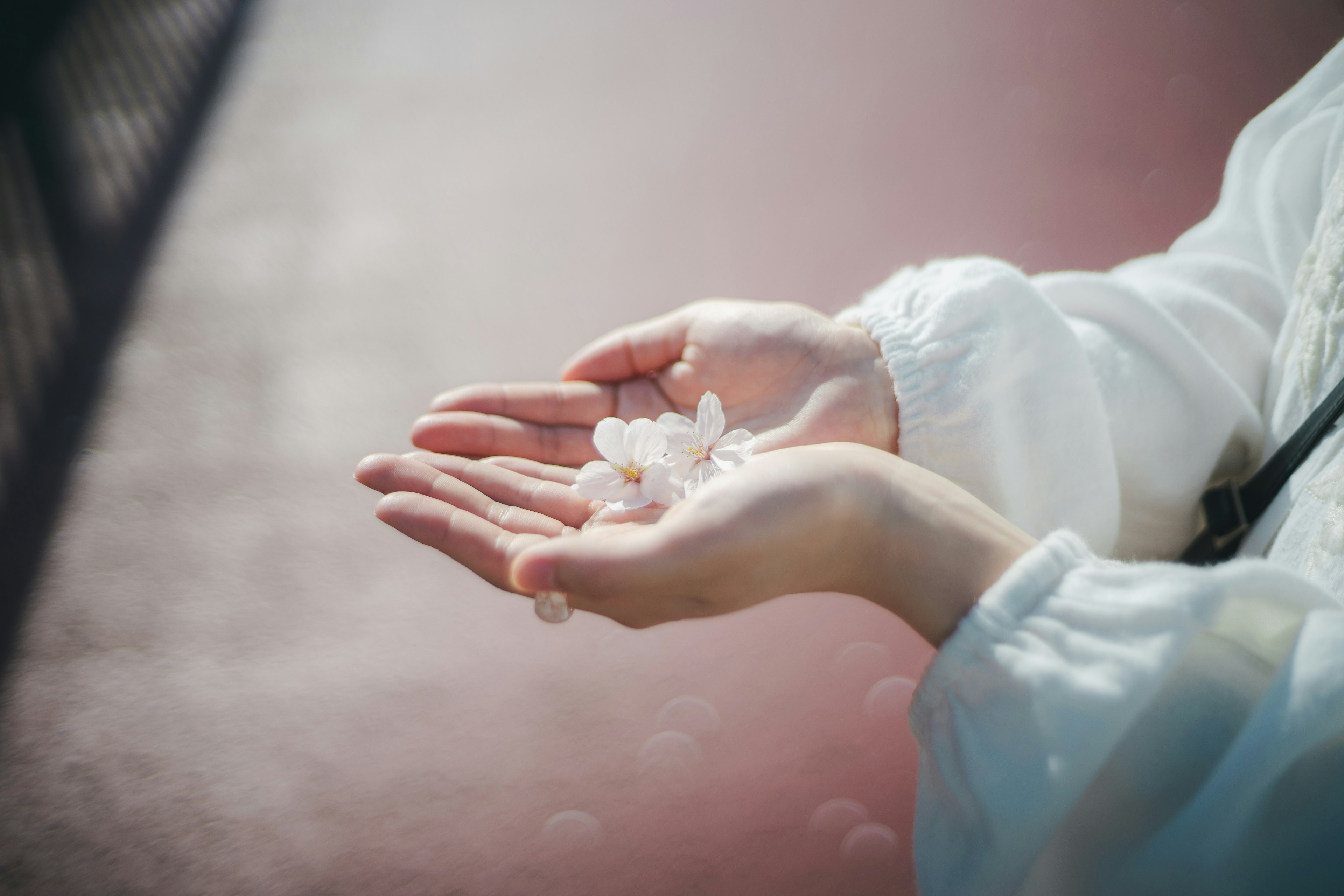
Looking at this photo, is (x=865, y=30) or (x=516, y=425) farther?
(x=865, y=30)

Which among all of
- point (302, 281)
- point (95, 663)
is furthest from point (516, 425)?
point (302, 281)

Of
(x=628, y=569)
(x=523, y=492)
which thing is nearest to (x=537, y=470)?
(x=523, y=492)

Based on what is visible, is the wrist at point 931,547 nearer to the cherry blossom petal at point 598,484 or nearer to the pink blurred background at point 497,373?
the cherry blossom petal at point 598,484

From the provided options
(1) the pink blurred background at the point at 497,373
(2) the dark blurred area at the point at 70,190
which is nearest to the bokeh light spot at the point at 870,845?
(1) the pink blurred background at the point at 497,373

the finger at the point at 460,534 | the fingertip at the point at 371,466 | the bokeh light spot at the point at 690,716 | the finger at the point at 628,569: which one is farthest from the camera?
the bokeh light spot at the point at 690,716

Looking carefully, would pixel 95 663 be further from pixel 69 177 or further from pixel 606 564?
pixel 69 177

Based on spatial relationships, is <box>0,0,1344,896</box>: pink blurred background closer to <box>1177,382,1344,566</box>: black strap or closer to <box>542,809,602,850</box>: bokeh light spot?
<box>542,809,602,850</box>: bokeh light spot

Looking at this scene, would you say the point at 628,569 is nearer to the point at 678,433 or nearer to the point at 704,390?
the point at 678,433
